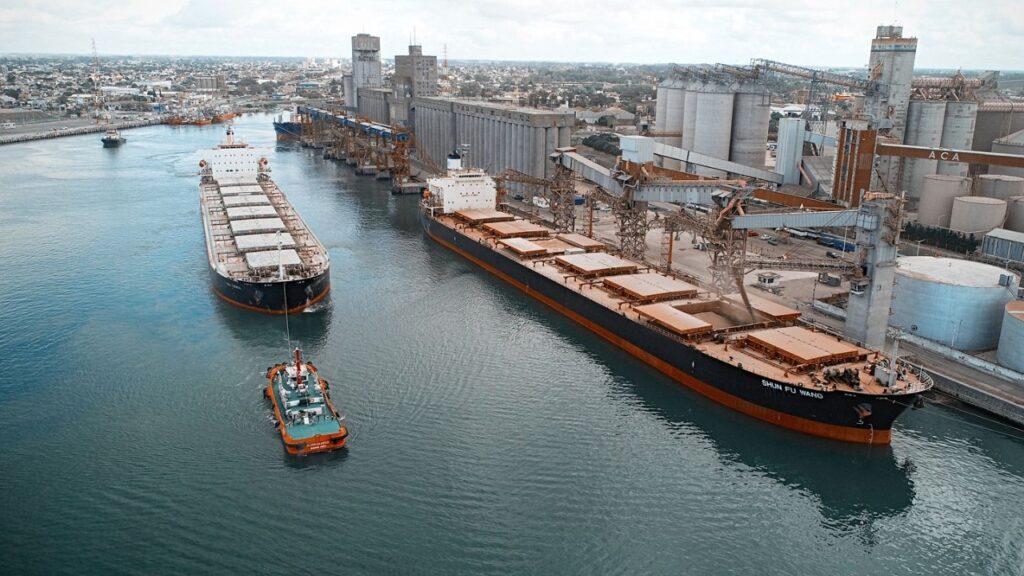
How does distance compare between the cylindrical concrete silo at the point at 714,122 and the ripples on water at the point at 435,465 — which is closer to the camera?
the ripples on water at the point at 435,465

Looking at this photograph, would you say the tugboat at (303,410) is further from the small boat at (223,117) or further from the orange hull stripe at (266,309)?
the small boat at (223,117)

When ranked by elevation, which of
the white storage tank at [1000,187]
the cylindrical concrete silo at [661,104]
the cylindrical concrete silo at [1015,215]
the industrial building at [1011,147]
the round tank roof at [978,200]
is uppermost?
the cylindrical concrete silo at [661,104]

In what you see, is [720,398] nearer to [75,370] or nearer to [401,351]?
[401,351]

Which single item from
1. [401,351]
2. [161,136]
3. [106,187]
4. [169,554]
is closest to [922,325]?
[401,351]

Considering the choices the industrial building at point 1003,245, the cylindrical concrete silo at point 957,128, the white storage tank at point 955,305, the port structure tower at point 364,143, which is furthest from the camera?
the port structure tower at point 364,143

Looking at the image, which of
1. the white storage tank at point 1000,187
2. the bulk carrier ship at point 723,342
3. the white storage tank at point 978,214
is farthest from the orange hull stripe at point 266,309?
the white storage tank at point 1000,187

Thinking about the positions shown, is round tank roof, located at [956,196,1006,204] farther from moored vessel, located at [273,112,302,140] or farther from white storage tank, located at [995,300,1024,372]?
moored vessel, located at [273,112,302,140]

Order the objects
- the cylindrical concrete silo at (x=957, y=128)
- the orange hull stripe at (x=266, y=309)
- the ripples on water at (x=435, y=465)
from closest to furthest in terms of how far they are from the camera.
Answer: the ripples on water at (x=435, y=465) < the orange hull stripe at (x=266, y=309) < the cylindrical concrete silo at (x=957, y=128)

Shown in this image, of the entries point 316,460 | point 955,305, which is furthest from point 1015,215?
point 316,460
